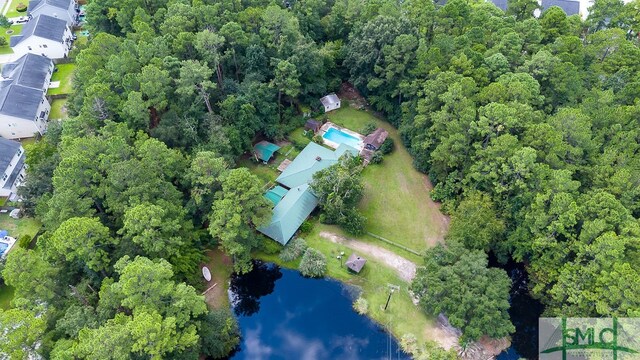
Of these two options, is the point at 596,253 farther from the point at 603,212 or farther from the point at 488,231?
the point at 488,231

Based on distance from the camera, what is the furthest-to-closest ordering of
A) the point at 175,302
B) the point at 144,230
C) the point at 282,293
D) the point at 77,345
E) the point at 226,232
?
the point at 282,293, the point at 226,232, the point at 144,230, the point at 175,302, the point at 77,345

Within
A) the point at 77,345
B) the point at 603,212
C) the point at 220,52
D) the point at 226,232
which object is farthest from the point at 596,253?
the point at 220,52

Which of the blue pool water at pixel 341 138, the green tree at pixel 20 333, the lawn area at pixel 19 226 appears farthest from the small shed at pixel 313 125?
the green tree at pixel 20 333

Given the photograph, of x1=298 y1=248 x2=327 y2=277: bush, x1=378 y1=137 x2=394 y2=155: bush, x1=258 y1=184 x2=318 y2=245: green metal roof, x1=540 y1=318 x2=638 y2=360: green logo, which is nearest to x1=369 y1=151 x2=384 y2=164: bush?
x1=378 y1=137 x2=394 y2=155: bush

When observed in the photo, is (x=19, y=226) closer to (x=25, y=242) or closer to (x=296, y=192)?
(x=25, y=242)

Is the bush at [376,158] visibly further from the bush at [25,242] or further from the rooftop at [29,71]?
the rooftop at [29,71]

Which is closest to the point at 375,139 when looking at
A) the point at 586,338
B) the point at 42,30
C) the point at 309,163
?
the point at 309,163
